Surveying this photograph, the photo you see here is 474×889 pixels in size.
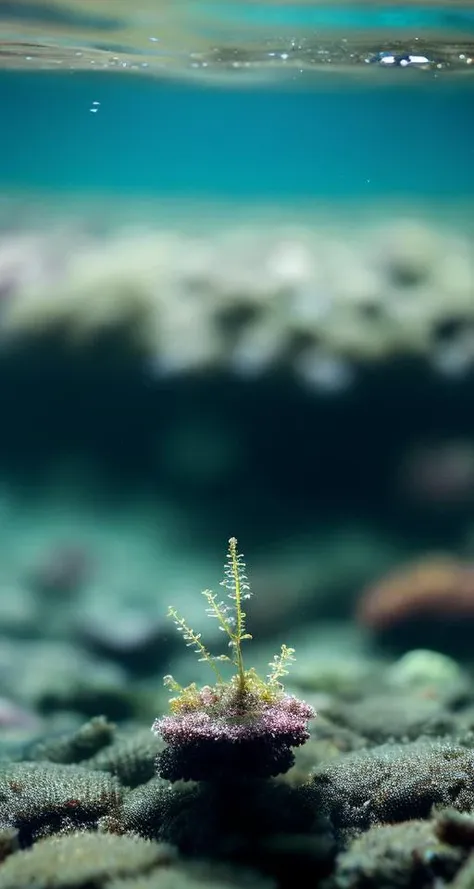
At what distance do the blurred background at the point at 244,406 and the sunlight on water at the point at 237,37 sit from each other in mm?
17

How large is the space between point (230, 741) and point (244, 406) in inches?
85.1

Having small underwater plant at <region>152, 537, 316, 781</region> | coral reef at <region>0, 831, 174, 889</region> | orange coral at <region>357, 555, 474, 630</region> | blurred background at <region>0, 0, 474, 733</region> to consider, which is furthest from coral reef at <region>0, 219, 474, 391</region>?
coral reef at <region>0, 831, 174, 889</region>

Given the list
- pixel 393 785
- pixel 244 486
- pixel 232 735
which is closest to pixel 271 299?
pixel 244 486

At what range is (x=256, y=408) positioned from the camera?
15.2 feet

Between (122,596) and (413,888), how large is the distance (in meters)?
2.53

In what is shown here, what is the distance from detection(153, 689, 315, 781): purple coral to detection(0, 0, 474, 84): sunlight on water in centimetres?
377

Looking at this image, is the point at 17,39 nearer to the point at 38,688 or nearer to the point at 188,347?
the point at 188,347

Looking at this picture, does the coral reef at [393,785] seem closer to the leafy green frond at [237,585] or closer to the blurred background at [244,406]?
the leafy green frond at [237,585]

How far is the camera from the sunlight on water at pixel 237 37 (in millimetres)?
4324

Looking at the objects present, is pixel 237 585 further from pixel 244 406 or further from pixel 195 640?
pixel 244 406

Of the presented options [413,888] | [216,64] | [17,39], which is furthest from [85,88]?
[413,888]

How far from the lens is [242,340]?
4.66m

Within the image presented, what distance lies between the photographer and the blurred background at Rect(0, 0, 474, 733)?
180 inches

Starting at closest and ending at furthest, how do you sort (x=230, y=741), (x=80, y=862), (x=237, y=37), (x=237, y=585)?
(x=80, y=862) < (x=230, y=741) < (x=237, y=585) < (x=237, y=37)
